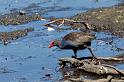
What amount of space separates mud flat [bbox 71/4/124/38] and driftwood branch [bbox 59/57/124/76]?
19.7ft

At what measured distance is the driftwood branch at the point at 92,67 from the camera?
17.5m

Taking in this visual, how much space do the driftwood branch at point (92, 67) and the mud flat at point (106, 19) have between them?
5.99 meters

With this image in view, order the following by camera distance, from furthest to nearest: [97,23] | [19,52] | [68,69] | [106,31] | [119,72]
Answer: [97,23], [106,31], [19,52], [68,69], [119,72]

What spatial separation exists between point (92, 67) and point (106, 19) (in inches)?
428

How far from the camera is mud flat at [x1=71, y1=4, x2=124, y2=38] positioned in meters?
26.0

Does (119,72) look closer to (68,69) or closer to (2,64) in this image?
(68,69)

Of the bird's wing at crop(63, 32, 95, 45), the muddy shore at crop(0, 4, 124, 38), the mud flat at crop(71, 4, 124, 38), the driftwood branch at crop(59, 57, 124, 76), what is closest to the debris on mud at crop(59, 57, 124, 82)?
the driftwood branch at crop(59, 57, 124, 76)

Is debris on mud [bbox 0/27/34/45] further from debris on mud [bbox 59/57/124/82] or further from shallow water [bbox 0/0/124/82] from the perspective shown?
debris on mud [bbox 59/57/124/82]

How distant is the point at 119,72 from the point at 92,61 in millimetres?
1972

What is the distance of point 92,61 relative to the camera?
1905 cm

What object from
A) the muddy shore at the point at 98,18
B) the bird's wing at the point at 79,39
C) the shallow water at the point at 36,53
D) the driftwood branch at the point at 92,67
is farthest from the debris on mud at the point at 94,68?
the muddy shore at the point at 98,18

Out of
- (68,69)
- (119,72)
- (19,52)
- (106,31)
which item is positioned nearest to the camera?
(119,72)

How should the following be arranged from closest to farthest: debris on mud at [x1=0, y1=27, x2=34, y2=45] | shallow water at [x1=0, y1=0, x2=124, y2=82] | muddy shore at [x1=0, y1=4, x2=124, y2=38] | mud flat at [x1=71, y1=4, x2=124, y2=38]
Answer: shallow water at [x1=0, y1=0, x2=124, y2=82], debris on mud at [x1=0, y1=27, x2=34, y2=45], mud flat at [x1=71, y1=4, x2=124, y2=38], muddy shore at [x1=0, y1=4, x2=124, y2=38]

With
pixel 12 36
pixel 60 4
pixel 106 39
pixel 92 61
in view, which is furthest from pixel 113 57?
pixel 60 4
